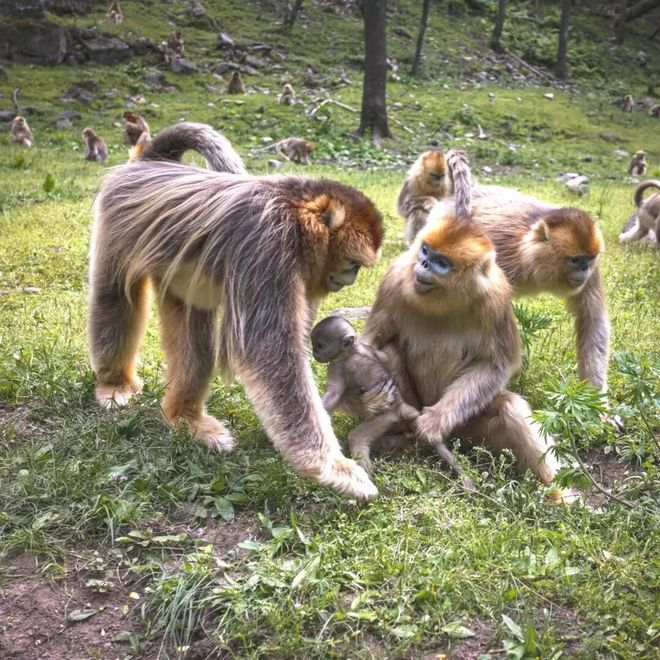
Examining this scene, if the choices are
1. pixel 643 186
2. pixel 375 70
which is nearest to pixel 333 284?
pixel 643 186

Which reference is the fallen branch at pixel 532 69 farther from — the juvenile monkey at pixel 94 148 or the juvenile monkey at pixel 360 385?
the juvenile monkey at pixel 360 385

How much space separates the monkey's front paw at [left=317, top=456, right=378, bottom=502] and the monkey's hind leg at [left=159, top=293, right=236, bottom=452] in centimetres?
90

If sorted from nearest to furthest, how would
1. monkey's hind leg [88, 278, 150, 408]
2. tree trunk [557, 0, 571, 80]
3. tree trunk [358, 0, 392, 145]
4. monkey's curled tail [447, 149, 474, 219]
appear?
monkey's hind leg [88, 278, 150, 408]
monkey's curled tail [447, 149, 474, 219]
tree trunk [358, 0, 392, 145]
tree trunk [557, 0, 571, 80]

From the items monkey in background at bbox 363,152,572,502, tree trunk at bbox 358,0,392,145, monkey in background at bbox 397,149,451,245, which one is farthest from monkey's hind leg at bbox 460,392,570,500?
tree trunk at bbox 358,0,392,145

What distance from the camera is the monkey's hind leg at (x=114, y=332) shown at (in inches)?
169

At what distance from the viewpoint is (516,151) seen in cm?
1706

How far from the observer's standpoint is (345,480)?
11.1 ft

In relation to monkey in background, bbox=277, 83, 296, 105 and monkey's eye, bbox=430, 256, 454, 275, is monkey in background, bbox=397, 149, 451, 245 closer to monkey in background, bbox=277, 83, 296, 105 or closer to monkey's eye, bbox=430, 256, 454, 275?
monkey's eye, bbox=430, 256, 454, 275

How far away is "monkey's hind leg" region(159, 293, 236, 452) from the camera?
4172 mm

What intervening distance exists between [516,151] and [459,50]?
11.4 m

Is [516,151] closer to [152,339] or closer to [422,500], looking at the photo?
[152,339]

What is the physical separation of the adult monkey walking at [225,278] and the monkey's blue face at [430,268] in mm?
270

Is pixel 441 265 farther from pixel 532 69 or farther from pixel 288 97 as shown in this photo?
pixel 532 69

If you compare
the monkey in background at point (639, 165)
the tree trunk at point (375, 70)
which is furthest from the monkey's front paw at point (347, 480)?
the monkey in background at point (639, 165)
